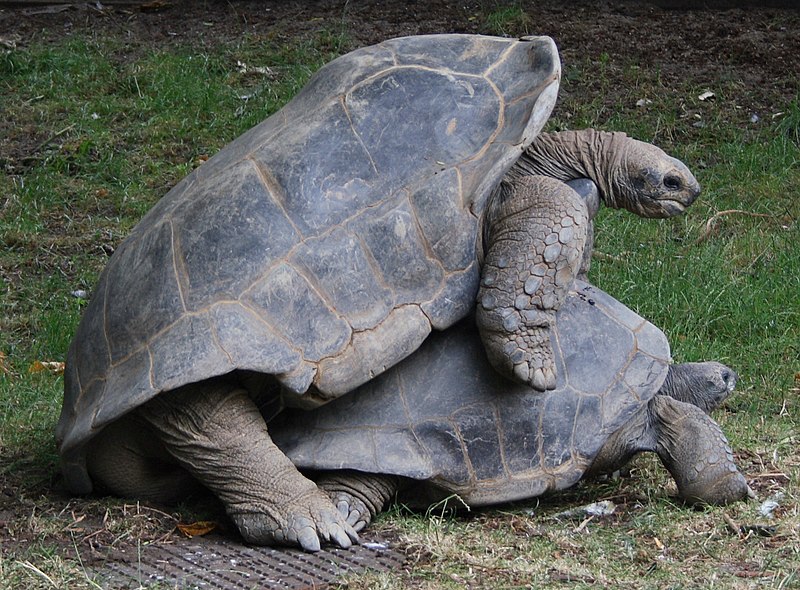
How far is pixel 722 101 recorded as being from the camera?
984cm

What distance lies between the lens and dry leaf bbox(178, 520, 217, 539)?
446 cm

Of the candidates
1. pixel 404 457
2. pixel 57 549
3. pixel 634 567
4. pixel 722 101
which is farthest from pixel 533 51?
pixel 722 101

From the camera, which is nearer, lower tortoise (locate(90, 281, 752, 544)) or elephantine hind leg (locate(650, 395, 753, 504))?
lower tortoise (locate(90, 281, 752, 544))

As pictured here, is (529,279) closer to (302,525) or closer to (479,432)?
(479,432)

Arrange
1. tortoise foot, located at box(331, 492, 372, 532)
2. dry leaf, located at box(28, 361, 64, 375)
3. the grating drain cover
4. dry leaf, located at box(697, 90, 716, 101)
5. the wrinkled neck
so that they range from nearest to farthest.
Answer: the grating drain cover < tortoise foot, located at box(331, 492, 372, 532) < the wrinkled neck < dry leaf, located at box(28, 361, 64, 375) < dry leaf, located at box(697, 90, 716, 101)

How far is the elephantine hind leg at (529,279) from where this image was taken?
14.5 ft

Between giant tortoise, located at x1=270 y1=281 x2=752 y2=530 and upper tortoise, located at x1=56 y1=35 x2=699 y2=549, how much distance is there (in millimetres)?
170

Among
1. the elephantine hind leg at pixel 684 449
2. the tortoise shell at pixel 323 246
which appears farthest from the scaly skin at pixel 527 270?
the elephantine hind leg at pixel 684 449

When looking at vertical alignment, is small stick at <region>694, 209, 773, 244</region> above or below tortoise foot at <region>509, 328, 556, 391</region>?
below

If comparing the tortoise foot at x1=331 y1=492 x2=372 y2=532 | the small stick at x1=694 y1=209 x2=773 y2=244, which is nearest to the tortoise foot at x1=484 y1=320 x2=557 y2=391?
the tortoise foot at x1=331 y1=492 x2=372 y2=532

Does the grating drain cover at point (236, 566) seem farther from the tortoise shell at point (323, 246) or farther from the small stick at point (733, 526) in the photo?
the small stick at point (733, 526)

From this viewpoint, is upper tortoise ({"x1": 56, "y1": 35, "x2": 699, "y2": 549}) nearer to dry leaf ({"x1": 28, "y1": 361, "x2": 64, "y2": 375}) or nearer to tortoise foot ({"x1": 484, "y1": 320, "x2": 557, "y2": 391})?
tortoise foot ({"x1": 484, "y1": 320, "x2": 557, "y2": 391})

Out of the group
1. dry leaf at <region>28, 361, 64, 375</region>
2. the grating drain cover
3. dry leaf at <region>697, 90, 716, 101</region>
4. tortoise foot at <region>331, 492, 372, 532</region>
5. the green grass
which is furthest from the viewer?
dry leaf at <region>697, 90, 716, 101</region>

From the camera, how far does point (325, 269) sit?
14.2ft
